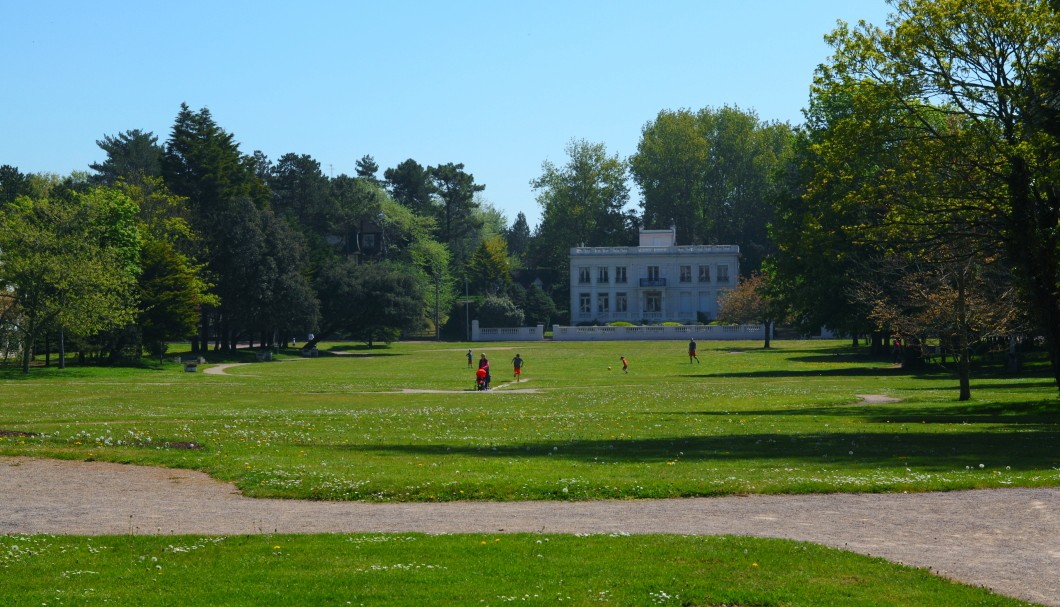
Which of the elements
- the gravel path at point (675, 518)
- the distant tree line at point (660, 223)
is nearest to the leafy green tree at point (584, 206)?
the distant tree line at point (660, 223)

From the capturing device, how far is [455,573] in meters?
11.0

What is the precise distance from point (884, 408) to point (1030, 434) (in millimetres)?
10304

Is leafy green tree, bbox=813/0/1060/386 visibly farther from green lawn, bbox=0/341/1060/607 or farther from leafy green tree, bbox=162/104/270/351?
leafy green tree, bbox=162/104/270/351

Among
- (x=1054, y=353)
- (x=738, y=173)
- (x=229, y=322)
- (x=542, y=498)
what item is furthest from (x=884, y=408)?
(x=738, y=173)

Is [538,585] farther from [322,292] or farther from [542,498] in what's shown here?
[322,292]

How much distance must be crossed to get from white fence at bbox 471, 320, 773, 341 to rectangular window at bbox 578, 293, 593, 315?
2197 centimetres

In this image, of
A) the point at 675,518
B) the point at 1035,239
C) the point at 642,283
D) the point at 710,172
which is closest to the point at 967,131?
the point at 1035,239

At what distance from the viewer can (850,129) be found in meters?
31.6

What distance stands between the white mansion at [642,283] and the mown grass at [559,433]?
94054 millimetres

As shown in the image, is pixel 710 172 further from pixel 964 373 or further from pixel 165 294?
pixel 964 373

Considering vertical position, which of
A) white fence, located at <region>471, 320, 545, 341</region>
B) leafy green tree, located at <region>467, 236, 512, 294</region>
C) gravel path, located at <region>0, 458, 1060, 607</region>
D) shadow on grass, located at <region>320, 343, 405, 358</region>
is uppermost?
leafy green tree, located at <region>467, 236, 512, 294</region>

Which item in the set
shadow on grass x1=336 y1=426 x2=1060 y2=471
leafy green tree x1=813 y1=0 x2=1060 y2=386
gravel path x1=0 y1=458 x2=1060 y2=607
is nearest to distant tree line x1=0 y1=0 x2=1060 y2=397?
leafy green tree x1=813 y1=0 x2=1060 y2=386

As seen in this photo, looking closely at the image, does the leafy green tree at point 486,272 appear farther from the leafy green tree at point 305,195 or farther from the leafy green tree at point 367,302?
the leafy green tree at point 367,302

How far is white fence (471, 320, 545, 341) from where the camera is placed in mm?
132250
